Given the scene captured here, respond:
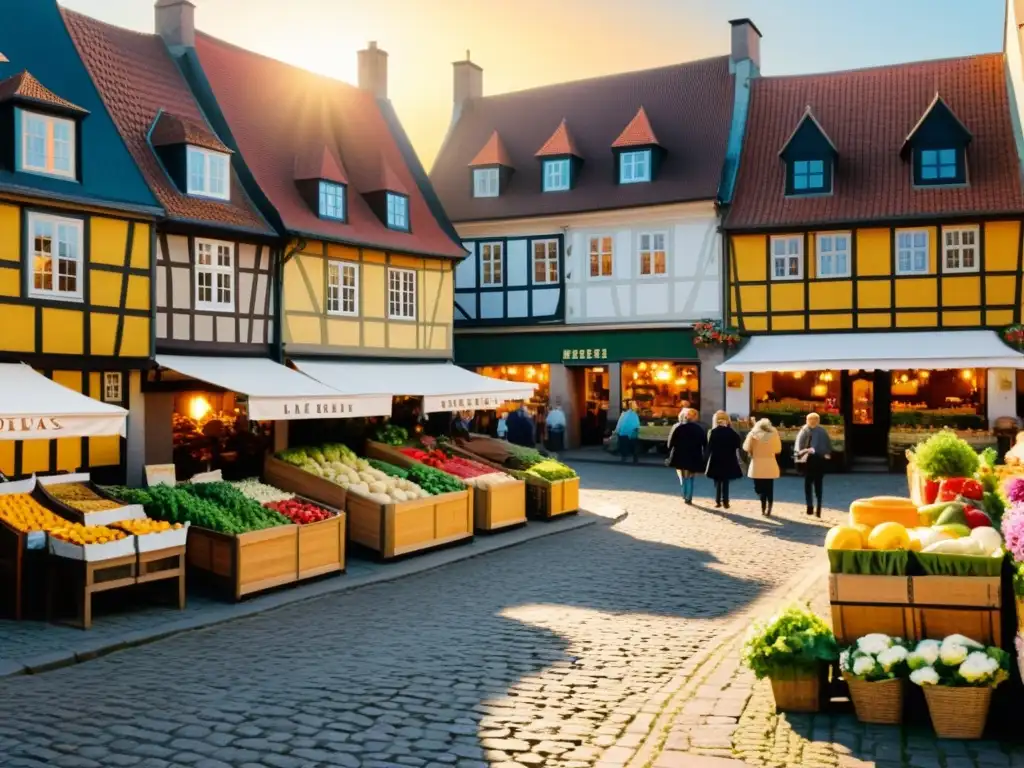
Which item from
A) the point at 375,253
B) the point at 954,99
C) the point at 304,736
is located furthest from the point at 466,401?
the point at 954,99

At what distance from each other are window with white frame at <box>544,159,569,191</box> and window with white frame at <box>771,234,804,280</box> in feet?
20.7

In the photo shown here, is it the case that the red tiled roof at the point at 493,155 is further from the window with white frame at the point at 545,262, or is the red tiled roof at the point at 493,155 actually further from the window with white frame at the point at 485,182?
the window with white frame at the point at 545,262

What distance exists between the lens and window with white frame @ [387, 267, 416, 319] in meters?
22.8

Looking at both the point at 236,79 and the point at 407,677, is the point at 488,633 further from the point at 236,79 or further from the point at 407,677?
the point at 236,79

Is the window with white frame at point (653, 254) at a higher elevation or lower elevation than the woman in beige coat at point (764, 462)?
higher

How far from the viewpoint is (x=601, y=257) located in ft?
96.6

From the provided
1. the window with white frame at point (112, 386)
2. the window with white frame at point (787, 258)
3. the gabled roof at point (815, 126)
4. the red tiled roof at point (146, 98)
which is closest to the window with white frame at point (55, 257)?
the window with white frame at point (112, 386)

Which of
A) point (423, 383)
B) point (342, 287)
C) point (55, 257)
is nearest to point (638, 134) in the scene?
point (342, 287)

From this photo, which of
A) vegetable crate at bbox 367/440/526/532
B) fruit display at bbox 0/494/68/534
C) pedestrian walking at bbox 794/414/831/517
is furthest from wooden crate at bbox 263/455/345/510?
pedestrian walking at bbox 794/414/831/517

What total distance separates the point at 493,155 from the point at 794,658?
84.4 feet

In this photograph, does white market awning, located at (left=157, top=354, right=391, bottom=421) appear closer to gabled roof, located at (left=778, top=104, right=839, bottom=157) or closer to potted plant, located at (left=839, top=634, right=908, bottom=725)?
potted plant, located at (left=839, top=634, right=908, bottom=725)

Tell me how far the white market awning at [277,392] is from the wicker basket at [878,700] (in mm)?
10076

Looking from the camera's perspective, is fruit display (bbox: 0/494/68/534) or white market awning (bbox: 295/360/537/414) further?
white market awning (bbox: 295/360/537/414)

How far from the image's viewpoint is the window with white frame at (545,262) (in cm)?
3014
